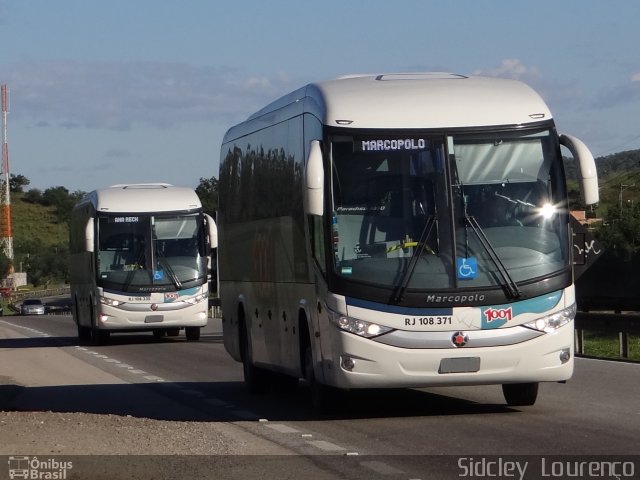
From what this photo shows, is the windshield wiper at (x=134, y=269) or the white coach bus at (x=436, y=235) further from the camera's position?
the windshield wiper at (x=134, y=269)

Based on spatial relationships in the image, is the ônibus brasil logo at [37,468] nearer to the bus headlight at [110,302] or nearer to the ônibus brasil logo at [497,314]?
the ônibus brasil logo at [497,314]

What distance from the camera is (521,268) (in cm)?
1367

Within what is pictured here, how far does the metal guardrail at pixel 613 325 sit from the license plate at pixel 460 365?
9.70 metres

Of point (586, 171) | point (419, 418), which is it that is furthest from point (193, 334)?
point (586, 171)

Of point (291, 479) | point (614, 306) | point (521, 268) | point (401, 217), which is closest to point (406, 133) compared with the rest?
point (401, 217)

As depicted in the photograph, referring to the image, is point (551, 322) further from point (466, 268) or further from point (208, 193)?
point (208, 193)

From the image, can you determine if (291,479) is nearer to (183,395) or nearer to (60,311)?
(183,395)

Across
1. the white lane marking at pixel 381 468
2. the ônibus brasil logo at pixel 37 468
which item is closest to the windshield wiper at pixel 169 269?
the ônibus brasil logo at pixel 37 468

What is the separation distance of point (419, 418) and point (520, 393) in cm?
141

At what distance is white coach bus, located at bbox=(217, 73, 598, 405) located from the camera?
13.4 meters

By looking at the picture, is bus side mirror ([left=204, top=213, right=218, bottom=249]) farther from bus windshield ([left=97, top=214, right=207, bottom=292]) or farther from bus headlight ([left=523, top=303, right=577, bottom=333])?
bus headlight ([left=523, top=303, right=577, bottom=333])

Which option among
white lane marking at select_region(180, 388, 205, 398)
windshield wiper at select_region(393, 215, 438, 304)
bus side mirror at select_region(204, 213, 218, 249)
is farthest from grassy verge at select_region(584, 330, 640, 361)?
windshield wiper at select_region(393, 215, 438, 304)

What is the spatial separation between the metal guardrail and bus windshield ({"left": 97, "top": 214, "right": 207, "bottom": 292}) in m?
10.6

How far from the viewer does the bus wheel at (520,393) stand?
1488 cm
